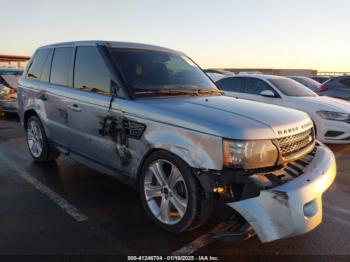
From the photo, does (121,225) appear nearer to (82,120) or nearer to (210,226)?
(210,226)

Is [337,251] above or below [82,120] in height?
below

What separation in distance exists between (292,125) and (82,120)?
7.94 ft

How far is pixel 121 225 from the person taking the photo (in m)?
3.64

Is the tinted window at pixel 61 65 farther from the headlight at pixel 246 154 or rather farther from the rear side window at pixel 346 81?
the rear side window at pixel 346 81

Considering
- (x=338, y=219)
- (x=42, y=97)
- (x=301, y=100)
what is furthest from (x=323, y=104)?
(x=42, y=97)

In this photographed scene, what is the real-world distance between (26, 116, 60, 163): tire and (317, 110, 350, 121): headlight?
5.04 metres

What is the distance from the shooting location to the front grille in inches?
125

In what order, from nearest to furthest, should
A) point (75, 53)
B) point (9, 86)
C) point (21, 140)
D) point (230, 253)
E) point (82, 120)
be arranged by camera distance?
point (230, 253), point (82, 120), point (75, 53), point (21, 140), point (9, 86)

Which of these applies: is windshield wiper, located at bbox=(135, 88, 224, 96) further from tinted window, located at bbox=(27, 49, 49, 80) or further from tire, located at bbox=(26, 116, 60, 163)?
tinted window, located at bbox=(27, 49, 49, 80)

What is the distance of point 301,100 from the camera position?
759 cm

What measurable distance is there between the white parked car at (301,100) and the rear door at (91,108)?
14.0 ft

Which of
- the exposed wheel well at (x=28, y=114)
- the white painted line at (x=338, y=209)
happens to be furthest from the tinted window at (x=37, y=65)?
the white painted line at (x=338, y=209)

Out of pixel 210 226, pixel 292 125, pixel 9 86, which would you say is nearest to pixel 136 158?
pixel 210 226

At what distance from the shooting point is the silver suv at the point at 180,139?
2.88m
